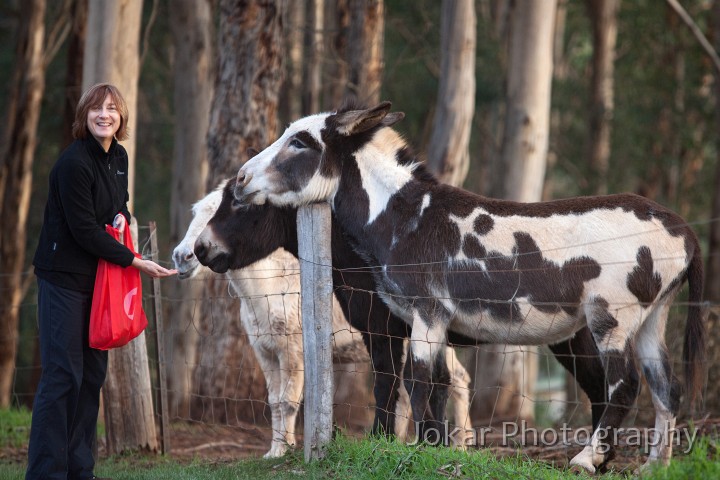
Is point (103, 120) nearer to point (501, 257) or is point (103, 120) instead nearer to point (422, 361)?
point (422, 361)

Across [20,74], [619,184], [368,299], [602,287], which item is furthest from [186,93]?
[619,184]

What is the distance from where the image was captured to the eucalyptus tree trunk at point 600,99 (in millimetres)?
23156

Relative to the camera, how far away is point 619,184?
24469 millimetres

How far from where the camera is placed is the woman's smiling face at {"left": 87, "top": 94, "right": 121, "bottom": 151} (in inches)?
235

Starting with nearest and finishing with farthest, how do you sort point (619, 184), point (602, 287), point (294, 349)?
point (602, 287)
point (294, 349)
point (619, 184)

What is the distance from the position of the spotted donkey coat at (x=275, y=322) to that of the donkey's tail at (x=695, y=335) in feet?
6.96

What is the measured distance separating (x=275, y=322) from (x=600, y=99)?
16.7m

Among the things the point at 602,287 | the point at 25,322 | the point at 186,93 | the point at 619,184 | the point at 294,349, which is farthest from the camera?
the point at 619,184

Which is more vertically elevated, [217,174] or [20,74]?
[20,74]

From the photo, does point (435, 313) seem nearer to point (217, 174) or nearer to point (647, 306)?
point (647, 306)

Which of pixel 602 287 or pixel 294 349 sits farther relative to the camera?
pixel 294 349

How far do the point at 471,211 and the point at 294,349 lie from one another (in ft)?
9.27

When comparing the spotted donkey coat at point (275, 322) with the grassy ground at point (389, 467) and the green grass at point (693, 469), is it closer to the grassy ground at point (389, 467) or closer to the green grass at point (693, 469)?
the grassy ground at point (389, 467)

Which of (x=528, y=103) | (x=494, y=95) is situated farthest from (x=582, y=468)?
(x=494, y=95)
